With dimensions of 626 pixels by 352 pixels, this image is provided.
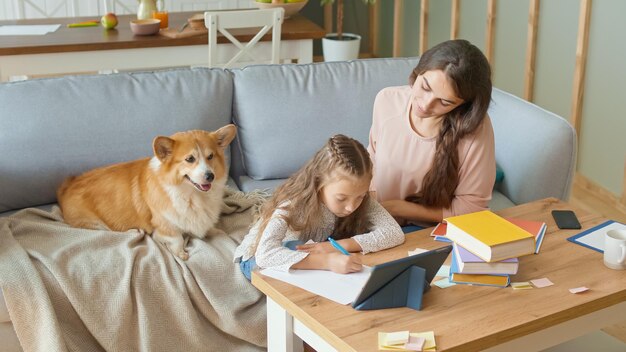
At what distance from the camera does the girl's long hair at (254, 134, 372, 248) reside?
6.54ft

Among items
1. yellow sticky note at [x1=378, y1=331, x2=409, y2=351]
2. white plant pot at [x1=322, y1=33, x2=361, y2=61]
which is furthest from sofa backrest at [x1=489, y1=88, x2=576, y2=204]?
white plant pot at [x1=322, y1=33, x2=361, y2=61]

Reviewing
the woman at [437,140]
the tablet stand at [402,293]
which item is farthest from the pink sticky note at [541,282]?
the woman at [437,140]

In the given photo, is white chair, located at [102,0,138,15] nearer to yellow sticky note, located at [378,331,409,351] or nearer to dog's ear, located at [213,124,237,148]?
→ dog's ear, located at [213,124,237,148]

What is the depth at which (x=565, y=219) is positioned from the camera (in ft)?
7.09

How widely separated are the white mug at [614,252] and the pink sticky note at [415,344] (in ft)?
1.94

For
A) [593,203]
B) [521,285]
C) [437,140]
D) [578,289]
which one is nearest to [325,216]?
[437,140]

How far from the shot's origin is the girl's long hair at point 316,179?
199cm

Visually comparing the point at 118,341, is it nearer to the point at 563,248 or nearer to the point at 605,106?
the point at 563,248

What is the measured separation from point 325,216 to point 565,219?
2.14ft

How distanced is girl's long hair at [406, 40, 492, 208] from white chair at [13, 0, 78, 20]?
161 inches

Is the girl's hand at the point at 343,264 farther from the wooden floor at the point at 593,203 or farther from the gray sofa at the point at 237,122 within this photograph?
the wooden floor at the point at 593,203

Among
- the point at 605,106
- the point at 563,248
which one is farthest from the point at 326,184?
the point at 605,106

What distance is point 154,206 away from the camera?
2477mm

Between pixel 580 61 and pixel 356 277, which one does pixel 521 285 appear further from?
pixel 580 61
